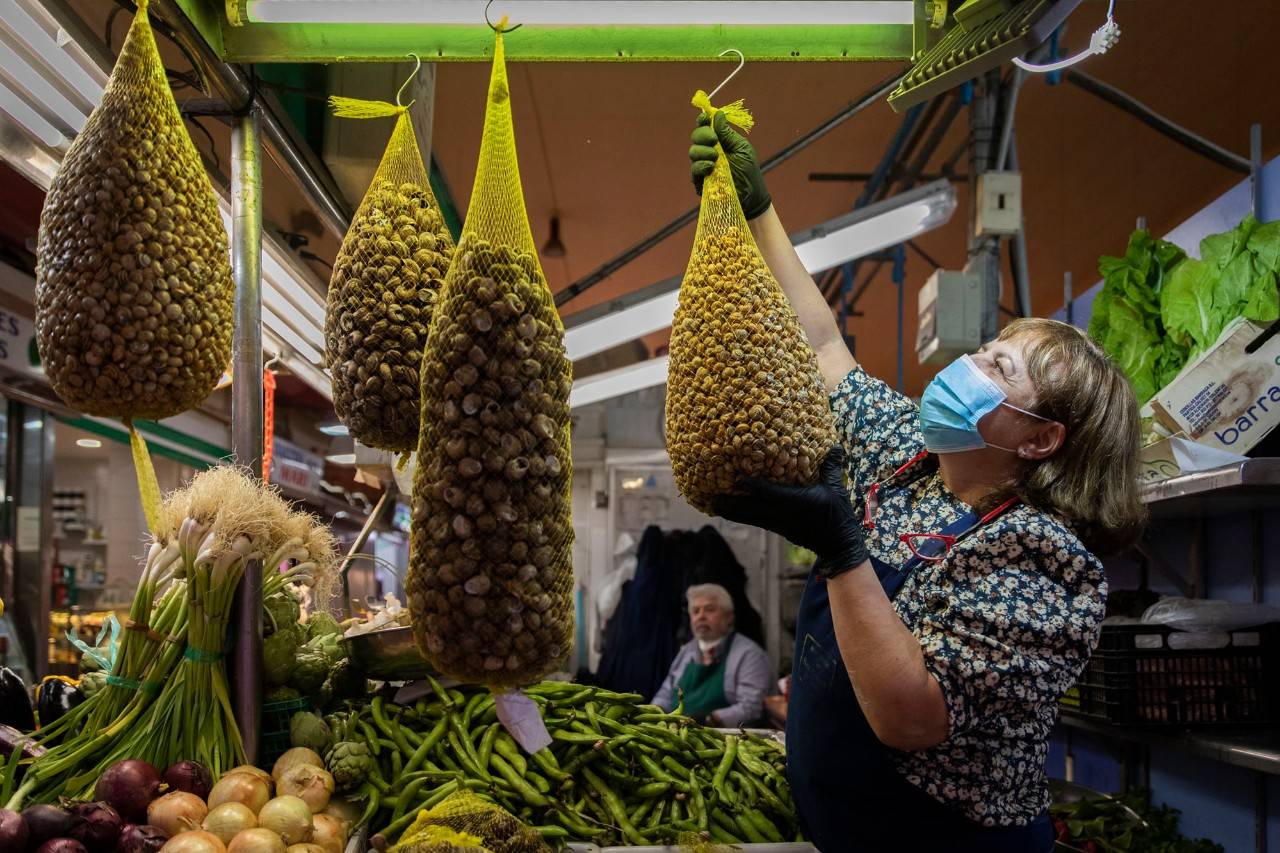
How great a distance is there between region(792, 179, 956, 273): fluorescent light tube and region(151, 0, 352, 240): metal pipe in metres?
1.79

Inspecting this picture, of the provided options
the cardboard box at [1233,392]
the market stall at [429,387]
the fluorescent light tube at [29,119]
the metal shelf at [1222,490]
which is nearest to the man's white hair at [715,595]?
the market stall at [429,387]

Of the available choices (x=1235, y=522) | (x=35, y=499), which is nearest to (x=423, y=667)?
(x=1235, y=522)

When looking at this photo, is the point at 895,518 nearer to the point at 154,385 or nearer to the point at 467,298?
the point at 467,298

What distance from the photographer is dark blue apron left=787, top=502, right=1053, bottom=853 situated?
6.09 feet

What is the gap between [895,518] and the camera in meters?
2.16

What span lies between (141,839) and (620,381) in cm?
359

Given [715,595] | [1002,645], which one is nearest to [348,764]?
[1002,645]

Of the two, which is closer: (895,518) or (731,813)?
(895,518)

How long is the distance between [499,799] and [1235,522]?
3.01 meters

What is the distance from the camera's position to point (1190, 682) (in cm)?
310

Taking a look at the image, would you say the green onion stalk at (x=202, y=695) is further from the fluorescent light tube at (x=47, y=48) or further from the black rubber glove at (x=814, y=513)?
the black rubber glove at (x=814, y=513)

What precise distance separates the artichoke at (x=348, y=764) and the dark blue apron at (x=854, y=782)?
3.39ft

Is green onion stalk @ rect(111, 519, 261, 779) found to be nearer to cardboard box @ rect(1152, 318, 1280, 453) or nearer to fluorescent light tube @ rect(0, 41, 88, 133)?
fluorescent light tube @ rect(0, 41, 88, 133)

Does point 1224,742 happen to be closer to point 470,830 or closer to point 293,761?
point 470,830
